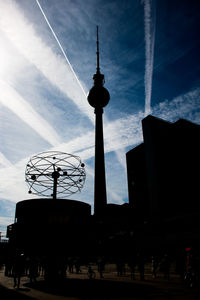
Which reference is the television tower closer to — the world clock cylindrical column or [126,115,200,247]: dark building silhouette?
the world clock cylindrical column

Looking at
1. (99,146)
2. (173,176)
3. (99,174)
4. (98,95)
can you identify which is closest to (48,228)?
(173,176)

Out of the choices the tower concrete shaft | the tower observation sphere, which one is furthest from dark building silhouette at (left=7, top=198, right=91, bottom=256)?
the tower observation sphere

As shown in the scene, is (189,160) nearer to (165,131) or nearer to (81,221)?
(165,131)

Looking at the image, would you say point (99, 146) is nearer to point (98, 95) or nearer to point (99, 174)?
point (99, 174)

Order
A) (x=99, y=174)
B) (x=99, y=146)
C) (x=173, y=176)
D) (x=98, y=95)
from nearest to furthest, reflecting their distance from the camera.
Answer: (x=173, y=176), (x=99, y=174), (x=99, y=146), (x=98, y=95)

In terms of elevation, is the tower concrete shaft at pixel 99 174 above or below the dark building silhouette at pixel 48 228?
above

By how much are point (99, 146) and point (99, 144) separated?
19.4 inches

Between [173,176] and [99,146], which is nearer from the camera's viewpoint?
[173,176]

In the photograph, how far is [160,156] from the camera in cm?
3525

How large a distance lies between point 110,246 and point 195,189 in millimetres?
20536

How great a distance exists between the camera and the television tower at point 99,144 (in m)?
44.3

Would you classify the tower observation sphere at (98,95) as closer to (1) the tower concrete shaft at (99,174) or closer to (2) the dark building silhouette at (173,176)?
(1) the tower concrete shaft at (99,174)

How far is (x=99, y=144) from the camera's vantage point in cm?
4772

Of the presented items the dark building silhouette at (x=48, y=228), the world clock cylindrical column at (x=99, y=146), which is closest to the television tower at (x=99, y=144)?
the world clock cylindrical column at (x=99, y=146)
